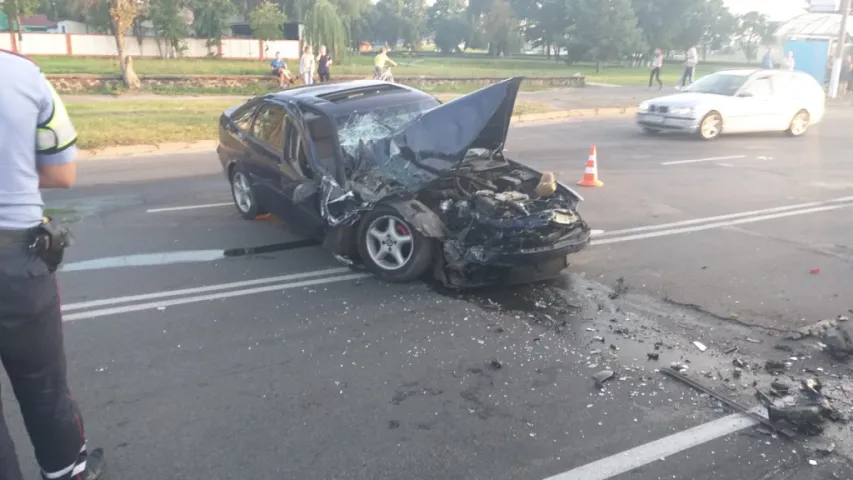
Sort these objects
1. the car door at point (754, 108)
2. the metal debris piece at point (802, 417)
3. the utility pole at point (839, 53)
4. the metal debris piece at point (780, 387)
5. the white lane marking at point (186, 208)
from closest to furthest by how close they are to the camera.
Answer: the metal debris piece at point (802, 417), the metal debris piece at point (780, 387), the white lane marking at point (186, 208), the car door at point (754, 108), the utility pole at point (839, 53)

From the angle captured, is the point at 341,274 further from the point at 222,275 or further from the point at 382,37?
the point at 382,37

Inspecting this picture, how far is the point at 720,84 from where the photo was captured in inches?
673

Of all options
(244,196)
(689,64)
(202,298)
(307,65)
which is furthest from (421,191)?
(689,64)

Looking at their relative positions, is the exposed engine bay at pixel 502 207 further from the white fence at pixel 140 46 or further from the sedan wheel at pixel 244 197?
the white fence at pixel 140 46

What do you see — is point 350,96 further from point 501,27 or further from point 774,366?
point 501,27

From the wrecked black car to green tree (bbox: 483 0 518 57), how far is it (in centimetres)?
6578

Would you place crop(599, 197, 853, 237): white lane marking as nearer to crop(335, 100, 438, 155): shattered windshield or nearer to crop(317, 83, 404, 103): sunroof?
crop(335, 100, 438, 155): shattered windshield

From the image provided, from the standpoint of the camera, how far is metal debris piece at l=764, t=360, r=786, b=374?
464 centimetres

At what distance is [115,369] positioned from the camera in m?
4.55

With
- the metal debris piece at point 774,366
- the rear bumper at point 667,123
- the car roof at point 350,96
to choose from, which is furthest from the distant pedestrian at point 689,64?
the metal debris piece at point 774,366

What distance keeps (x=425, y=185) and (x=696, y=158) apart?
30.3 feet

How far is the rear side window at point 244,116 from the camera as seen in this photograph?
27.0ft

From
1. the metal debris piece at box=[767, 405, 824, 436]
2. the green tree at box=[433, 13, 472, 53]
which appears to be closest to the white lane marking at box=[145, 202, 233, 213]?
the metal debris piece at box=[767, 405, 824, 436]

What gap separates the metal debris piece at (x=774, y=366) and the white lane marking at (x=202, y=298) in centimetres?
324
